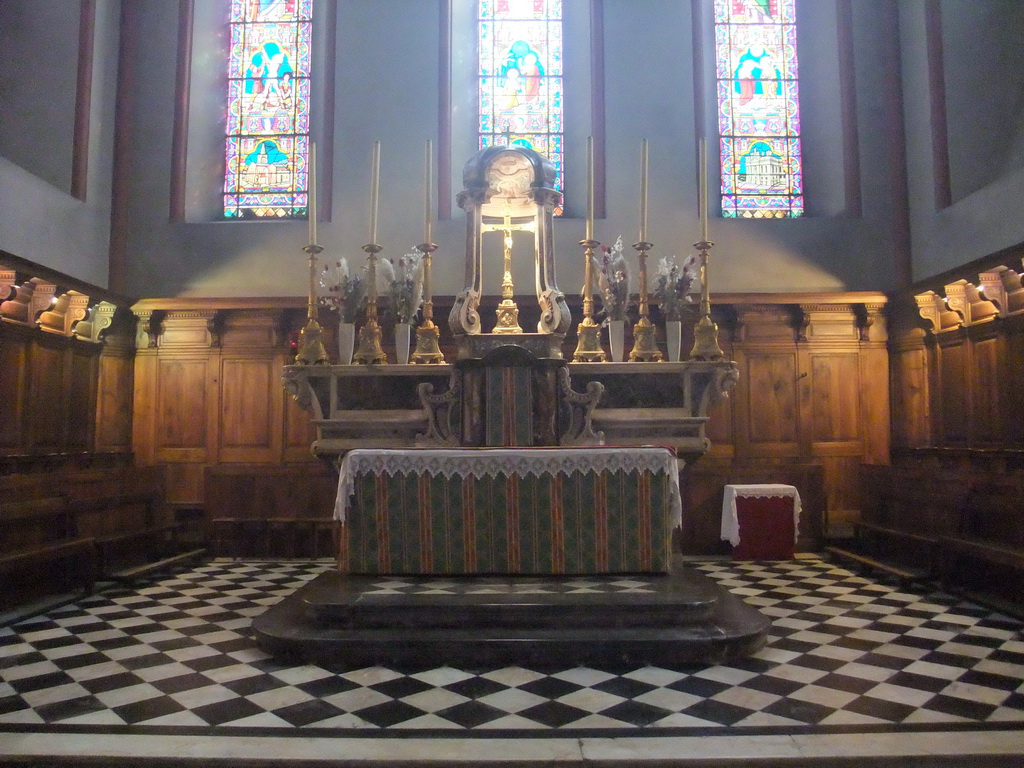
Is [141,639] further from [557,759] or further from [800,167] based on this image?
[800,167]

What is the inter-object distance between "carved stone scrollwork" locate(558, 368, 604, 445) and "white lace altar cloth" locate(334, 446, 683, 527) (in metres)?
0.84

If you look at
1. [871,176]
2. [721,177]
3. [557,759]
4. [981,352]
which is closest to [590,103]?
[721,177]

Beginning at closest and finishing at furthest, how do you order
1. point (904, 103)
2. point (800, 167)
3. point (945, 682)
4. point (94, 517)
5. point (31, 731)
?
point (31, 731)
point (945, 682)
point (94, 517)
point (904, 103)
point (800, 167)

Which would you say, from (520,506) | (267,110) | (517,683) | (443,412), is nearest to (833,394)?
(443,412)

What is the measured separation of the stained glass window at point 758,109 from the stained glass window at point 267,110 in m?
4.90

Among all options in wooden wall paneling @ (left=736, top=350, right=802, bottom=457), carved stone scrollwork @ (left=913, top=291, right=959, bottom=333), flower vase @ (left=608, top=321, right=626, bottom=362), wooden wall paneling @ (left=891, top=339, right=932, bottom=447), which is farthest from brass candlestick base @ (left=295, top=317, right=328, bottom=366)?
wooden wall paneling @ (left=891, top=339, right=932, bottom=447)

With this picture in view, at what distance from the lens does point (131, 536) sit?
6531 mm

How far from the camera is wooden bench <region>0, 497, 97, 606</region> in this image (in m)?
5.21

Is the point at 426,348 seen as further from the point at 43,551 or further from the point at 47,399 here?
the point at 47,399

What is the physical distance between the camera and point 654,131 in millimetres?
8352

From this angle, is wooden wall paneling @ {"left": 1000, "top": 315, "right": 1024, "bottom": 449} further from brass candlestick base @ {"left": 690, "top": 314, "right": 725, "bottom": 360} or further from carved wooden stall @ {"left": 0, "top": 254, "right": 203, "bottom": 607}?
carved wooden stall @ {"left": 0, "top": 254, "right": 203, "bottom": 607}

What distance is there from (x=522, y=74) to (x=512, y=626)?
6.90m

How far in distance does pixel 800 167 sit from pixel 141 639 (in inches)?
320

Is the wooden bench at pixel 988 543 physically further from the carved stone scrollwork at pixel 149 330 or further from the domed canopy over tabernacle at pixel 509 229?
the carved stone scrollwork at pixel 149 330
